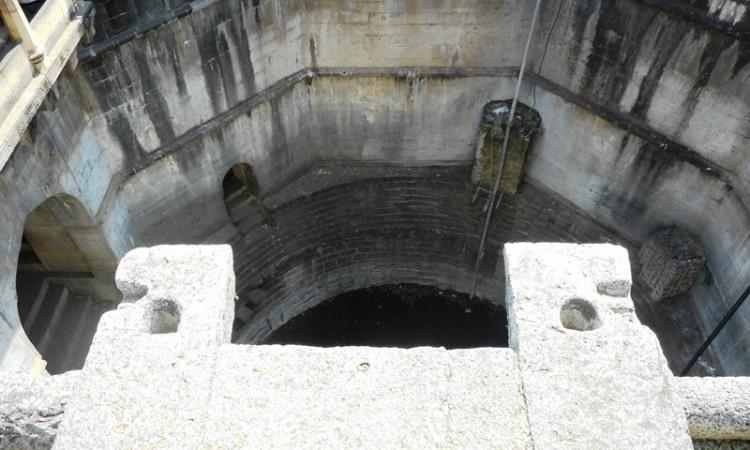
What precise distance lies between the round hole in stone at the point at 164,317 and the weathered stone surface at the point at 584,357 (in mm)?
2080

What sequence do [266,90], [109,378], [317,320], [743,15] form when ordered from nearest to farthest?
[109,378] < [743,15] < [266,90] < [317,320]

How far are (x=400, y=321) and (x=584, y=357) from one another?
10467 mm

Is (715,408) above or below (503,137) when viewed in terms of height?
above

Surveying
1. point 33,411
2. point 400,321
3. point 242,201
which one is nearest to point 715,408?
point 33,411

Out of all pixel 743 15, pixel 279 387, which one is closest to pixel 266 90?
pixel 743 15

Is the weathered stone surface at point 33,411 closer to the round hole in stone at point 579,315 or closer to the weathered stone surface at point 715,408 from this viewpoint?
the round hole in stone at point 579,315

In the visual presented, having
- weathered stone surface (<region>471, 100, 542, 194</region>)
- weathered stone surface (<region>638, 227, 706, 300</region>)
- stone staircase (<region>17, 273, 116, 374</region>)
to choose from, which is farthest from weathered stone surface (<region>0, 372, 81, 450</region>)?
weathered stone surface (<region>638, 227, 706, 300</region>)

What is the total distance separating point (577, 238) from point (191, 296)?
9.62m

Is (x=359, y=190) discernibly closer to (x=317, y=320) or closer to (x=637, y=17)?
(x=317, y=320)

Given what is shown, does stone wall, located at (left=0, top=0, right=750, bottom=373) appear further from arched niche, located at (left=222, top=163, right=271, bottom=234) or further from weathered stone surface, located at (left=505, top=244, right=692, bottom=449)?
weathered stone surface, located at (left=505, top=244, right=692, bottom=449)

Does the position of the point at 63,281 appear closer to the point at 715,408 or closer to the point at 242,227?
the point at 242,227

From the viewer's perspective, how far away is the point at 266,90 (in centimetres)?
1063

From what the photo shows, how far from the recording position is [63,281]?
10.4 m

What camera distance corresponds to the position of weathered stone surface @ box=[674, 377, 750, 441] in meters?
3.68
